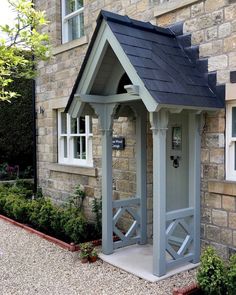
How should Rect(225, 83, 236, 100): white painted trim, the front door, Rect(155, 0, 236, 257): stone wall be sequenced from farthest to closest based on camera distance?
the front door, Rect(155, 0, 236, 257): stone wall, Rect(225, 83, 236, 100): white painted trim

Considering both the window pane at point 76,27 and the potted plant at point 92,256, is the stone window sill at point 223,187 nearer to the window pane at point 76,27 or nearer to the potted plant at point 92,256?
the potted plant at point 92,256

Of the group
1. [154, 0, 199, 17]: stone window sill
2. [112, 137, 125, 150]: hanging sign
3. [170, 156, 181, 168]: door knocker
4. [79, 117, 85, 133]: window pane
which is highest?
[154, 0, 199, 17]: stone window sill

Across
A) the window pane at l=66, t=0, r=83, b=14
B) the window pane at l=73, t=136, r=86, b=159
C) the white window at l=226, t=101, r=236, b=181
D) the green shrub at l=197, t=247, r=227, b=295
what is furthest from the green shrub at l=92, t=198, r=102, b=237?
the window pane at l=66, t=0, r=83, b=14

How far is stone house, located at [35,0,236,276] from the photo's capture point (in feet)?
14.8

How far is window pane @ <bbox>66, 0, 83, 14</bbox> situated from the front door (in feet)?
14.0

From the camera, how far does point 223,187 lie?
4.86 meters

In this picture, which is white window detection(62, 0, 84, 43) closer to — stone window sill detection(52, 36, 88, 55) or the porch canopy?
stone window sill detection(52, 36, 88, 55)

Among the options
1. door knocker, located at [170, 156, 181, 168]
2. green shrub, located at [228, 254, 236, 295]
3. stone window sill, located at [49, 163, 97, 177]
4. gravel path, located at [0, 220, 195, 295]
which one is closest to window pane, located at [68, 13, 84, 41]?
stone window sill, located at [49, 163, 97, 177]

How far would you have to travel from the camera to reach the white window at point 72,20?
319 inches

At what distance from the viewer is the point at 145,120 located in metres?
6.04

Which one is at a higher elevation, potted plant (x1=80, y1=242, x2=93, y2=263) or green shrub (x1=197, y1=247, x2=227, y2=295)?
green shrub (x1=197, y1=247, x2=227, y2=295)

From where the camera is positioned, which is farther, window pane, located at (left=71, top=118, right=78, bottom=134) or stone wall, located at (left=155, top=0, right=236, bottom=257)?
window pane, located at (left=71, top=118, right=78, bottom=134)

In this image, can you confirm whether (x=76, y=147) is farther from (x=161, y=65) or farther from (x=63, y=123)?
(x=161, y=65)

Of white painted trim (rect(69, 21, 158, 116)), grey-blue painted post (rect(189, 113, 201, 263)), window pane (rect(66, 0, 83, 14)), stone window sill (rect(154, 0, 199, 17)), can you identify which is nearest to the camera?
white painted trim (rect(69, 21, 158, 116))
